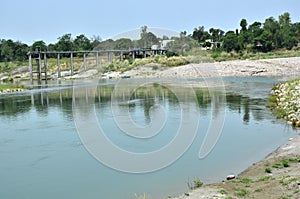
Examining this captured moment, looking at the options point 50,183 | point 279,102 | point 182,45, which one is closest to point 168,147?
point 50,183

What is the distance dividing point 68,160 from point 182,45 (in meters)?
66.9

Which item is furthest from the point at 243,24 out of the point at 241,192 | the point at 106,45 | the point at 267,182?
the point at 241,192

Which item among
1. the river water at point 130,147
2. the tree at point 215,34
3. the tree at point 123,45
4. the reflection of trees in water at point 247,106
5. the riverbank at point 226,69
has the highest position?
the tree at point 215,34

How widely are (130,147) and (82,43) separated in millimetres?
89148

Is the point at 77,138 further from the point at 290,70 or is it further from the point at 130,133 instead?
the point at 290,70

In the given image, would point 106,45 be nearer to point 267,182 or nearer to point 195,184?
point 195,184

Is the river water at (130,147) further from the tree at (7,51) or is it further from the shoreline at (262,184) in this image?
the tree at (7,51)

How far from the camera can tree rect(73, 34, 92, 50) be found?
306ft

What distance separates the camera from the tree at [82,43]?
93131 millimetres

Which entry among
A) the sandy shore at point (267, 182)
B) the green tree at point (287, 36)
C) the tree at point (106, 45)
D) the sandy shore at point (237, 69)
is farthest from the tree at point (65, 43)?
the sandy shore at point (267, 182)

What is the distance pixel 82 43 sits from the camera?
9912cm

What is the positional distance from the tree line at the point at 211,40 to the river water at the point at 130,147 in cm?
4640

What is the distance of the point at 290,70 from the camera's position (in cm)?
5047

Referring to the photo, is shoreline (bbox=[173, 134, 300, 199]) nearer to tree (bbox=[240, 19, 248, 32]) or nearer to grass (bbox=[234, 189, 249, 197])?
grass (bbox=[234, 189, 249, 197])
